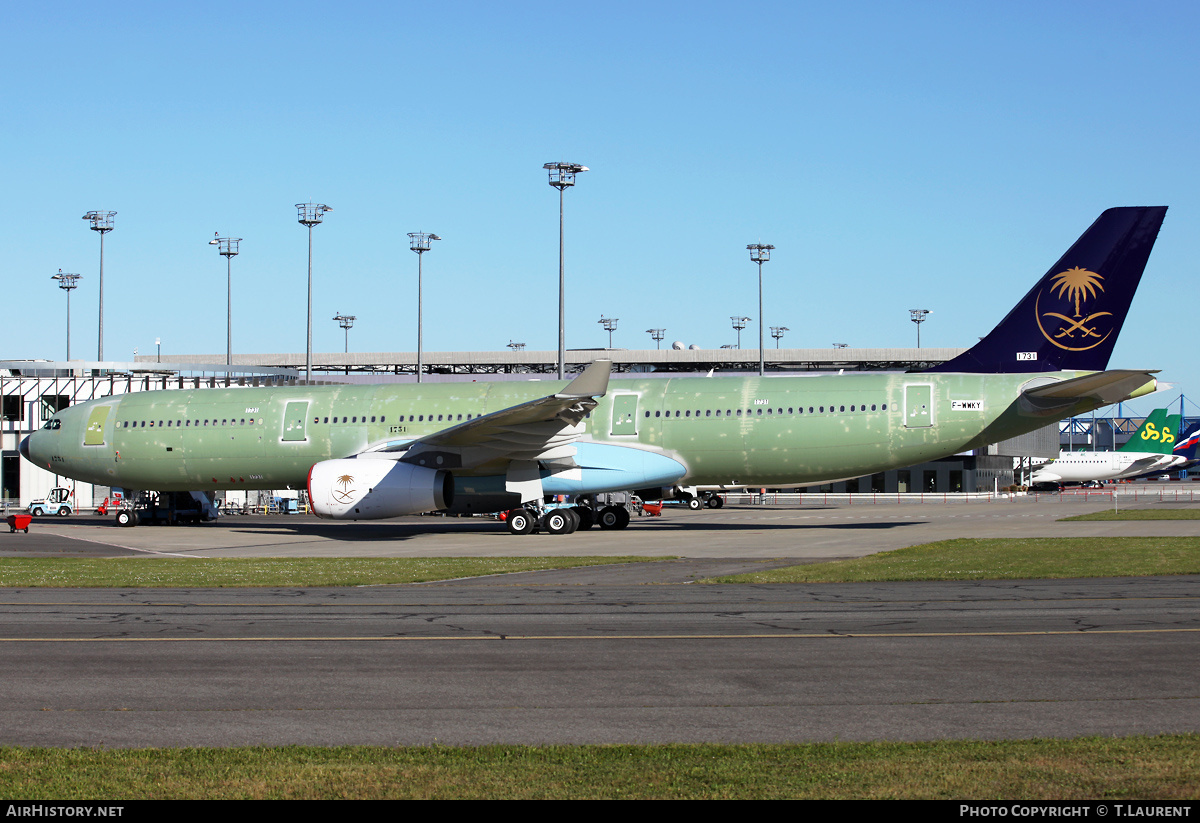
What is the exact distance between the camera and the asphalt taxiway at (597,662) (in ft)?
26.2

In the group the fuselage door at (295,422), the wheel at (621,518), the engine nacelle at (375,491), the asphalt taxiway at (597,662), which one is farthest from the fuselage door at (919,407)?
the fuselage door at (295,422)

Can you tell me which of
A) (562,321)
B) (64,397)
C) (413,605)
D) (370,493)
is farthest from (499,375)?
(413,605)

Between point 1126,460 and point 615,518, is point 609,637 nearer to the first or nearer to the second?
point 615,518

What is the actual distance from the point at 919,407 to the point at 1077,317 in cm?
473

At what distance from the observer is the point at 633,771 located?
6.64m

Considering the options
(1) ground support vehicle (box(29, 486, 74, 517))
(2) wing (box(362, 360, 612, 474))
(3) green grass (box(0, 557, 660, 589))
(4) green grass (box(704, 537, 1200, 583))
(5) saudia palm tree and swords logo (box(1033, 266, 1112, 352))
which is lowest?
(1) ground support vehicle (box(29, 486, 74, 517))

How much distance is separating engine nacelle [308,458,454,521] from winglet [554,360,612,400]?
4540 millimetres

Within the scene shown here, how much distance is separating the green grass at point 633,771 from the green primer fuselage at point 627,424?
76.7ft

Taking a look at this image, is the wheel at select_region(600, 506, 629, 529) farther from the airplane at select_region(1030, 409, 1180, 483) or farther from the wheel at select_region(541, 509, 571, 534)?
the airplane at select_region(1030, 409, 1180, 483)

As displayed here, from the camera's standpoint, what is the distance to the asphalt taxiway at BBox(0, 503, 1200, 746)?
798cm

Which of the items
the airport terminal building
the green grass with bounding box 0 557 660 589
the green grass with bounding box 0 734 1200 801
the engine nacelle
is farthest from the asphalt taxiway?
the airport terminal building

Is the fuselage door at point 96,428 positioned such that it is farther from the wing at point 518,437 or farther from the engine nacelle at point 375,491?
the wing at point 518,437
